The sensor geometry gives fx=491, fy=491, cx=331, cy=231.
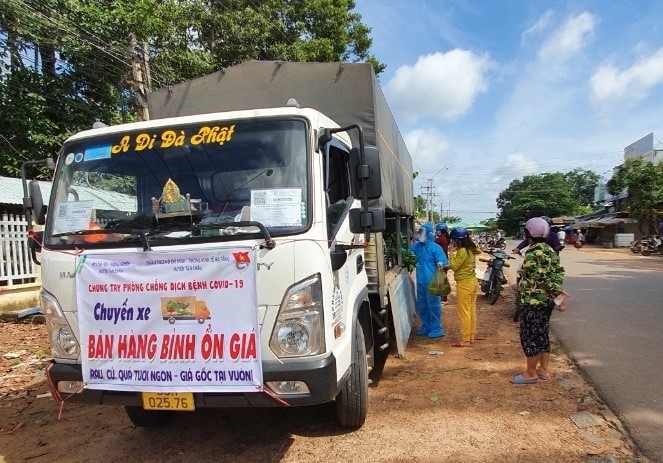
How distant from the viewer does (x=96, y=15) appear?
12.0 m

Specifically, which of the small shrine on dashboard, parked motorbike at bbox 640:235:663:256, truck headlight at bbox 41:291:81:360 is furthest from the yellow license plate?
parked motorbike at bbox 640:235:663:256

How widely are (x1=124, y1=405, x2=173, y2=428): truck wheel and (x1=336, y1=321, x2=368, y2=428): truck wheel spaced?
1.52 meters

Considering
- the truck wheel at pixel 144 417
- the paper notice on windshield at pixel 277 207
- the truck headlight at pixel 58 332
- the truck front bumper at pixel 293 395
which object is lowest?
the truck wheel at pixel 144 417

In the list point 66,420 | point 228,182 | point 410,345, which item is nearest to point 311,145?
point 228,182

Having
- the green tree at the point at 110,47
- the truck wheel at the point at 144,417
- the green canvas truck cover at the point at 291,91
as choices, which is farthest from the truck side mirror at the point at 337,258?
the green tree at the point at 110,47

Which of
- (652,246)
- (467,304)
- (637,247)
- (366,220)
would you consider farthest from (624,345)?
(637,247)

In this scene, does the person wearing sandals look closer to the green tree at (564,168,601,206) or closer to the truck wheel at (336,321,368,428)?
the truck wheel at (336,321,368,428)

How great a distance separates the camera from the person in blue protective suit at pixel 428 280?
23.1 ft

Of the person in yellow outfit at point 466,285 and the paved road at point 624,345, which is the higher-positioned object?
the person in yellow outfit at point 466,285

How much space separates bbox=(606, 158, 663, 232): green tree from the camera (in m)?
29.2

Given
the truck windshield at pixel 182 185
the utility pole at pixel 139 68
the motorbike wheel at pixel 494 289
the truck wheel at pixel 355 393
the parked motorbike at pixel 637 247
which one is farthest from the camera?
the parked motorbike at pixel 637 247

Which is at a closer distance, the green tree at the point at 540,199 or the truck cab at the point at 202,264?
the truck cab at the point at 202,264

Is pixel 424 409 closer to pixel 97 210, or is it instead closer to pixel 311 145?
pixel 311 145

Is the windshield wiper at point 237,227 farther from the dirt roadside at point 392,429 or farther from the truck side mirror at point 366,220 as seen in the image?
the dirt roadside at point 392,429
